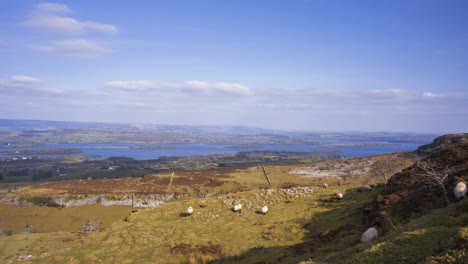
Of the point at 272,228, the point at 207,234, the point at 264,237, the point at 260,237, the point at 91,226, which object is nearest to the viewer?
the point at 264,237

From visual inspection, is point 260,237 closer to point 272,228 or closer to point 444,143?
point 272,228

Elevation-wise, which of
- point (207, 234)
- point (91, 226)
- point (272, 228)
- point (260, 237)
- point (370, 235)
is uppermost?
point (370, 235)

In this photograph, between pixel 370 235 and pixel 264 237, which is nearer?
pixel 370 235

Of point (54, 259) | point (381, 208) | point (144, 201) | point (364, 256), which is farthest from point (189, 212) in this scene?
point (364, 256)

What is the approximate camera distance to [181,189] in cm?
4431

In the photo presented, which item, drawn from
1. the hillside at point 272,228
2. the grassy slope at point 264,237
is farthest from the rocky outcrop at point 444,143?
the grassy slope at point 264,237

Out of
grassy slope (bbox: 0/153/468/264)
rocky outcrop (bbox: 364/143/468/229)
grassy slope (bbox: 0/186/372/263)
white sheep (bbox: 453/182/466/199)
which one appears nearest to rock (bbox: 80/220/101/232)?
grassy slope (bbox: 0/153/468/264)

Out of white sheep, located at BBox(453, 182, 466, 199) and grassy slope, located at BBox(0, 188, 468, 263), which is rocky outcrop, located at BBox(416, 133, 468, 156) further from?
white sheep, located at BBox(453, 182, 466, 199)

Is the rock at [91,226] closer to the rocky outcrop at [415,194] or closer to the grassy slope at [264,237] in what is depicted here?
the grassy slope at [264,237]

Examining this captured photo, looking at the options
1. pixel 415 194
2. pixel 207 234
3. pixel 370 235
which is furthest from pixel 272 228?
pixel 415 194

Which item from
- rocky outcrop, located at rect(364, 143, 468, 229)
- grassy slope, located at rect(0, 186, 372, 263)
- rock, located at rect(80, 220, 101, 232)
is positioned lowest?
rock, located at rect(80, 220, 101, 232)

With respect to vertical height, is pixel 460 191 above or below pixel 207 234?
above

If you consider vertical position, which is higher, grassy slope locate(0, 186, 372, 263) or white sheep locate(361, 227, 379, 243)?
white sheep locate(361, 227, 379, 243)

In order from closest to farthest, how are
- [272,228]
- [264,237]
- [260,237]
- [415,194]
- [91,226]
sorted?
[415,194] < [264,237] < [260,237] < [272,228] < [91,226]
